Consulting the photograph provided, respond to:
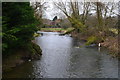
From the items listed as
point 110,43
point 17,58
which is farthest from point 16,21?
point 110,43

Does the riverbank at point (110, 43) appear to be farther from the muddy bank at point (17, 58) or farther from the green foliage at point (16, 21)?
the green foliage at point (16, 21)

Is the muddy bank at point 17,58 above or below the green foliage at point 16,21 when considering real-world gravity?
below

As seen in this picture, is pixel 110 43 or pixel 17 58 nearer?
pixel 17 58

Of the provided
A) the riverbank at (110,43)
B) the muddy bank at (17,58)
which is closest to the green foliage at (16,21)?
the muddy bank at (17,58)

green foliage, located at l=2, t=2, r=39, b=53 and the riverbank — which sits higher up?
green foliage, located at l=2, t=2, r=39, b=53

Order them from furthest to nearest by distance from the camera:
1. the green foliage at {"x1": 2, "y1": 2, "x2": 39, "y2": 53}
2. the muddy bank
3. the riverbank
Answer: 1. the riverbank
2. the muddy bank
3. the green foliage at {"x1": 2, "y1": 2, "x2": 39, "y2": 53}

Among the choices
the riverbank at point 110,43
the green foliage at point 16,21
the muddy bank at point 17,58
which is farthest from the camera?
the riverbank at point 110,43

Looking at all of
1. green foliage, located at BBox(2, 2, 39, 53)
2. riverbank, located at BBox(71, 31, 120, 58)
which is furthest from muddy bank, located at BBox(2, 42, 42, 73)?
riverbank, located at BBox(71, 31, 120, 58)

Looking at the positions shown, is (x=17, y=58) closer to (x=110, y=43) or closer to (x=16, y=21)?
(x=16, y=21)

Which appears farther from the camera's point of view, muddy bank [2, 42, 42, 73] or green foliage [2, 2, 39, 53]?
muddy bank [2, 42, 42, 73]

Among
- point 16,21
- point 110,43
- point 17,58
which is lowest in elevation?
point 17,58

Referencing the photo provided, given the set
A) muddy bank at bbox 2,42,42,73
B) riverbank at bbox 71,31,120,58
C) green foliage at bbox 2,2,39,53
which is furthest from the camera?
riverbank at bbox 71,31,120,58

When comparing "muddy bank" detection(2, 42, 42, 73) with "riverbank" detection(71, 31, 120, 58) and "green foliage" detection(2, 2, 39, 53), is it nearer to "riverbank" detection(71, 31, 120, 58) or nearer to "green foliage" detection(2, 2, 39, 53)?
"green foliage" detection(2, 2, 39, 53)

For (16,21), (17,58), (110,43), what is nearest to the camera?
(16,21)
